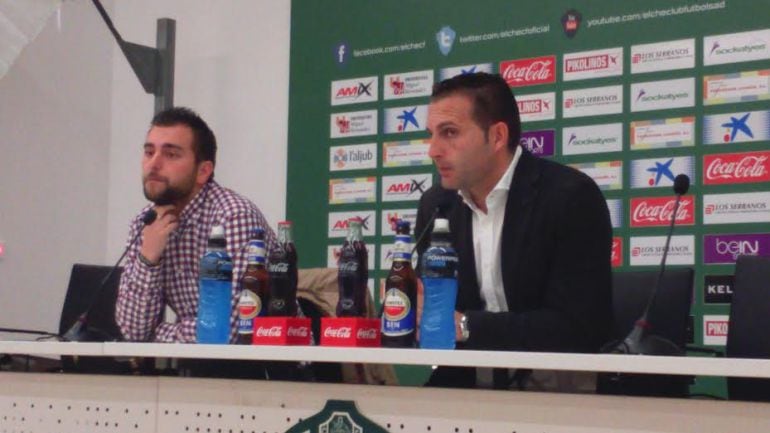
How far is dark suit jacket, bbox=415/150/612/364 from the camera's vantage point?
241cm

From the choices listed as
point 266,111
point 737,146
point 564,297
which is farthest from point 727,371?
point 266,111

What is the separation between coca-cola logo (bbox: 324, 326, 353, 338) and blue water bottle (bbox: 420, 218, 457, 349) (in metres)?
0.16

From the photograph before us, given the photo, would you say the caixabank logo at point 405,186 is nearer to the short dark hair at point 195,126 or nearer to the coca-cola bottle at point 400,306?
the short dark hair at point 195,126

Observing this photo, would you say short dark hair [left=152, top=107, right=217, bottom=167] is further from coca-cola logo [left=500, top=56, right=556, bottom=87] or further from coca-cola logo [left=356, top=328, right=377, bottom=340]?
coca-cola logo [left=500, top=56, right=556, bottom=87]

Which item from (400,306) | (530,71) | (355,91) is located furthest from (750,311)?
(355,91)

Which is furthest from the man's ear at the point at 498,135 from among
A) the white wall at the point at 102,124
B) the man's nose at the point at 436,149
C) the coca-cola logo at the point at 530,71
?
the white wall at the point at 102,124

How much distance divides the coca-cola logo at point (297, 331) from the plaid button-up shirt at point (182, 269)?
0.65 m

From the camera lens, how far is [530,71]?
13.9ft

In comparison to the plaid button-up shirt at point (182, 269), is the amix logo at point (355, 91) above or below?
above

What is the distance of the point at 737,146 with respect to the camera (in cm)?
378

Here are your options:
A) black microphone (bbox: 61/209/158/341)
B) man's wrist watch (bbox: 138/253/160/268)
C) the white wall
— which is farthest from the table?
the white wall

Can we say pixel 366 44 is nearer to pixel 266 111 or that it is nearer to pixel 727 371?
pixel 266 111

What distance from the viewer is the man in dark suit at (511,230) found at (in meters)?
2.45

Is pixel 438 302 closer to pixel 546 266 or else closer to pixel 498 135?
pixel 546 266
